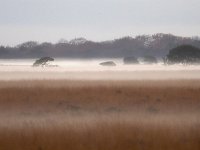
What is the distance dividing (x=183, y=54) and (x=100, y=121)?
40570 millimetres

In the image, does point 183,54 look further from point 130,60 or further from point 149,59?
point 130,60

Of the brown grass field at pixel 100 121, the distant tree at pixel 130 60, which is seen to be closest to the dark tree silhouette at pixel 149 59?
the distant tree at pixel 130 60

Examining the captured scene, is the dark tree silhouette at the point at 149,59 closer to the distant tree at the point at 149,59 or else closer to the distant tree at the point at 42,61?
the distant tree at the point at 149,59

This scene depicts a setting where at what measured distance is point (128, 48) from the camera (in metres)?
51.7

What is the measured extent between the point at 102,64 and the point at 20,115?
129 feet

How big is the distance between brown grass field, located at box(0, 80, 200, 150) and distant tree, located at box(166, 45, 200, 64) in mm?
28945

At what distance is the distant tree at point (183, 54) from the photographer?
53.5 metres

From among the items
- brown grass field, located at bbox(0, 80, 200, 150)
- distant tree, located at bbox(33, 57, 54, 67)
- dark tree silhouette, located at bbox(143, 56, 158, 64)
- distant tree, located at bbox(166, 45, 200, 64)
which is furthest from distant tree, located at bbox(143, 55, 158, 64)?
brown grass field, located at bbox(0, 80, 200, 150)

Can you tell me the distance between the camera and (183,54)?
54188 mm

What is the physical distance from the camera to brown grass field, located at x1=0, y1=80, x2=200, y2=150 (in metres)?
11.6

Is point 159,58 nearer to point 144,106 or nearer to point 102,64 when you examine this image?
Result: point 102,64

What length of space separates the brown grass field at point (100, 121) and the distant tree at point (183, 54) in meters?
28.9

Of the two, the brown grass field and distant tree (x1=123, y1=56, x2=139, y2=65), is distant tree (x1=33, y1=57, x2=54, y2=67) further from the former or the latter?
the brown grass field

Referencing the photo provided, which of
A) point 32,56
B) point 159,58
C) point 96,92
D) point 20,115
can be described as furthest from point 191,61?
point 20,115
